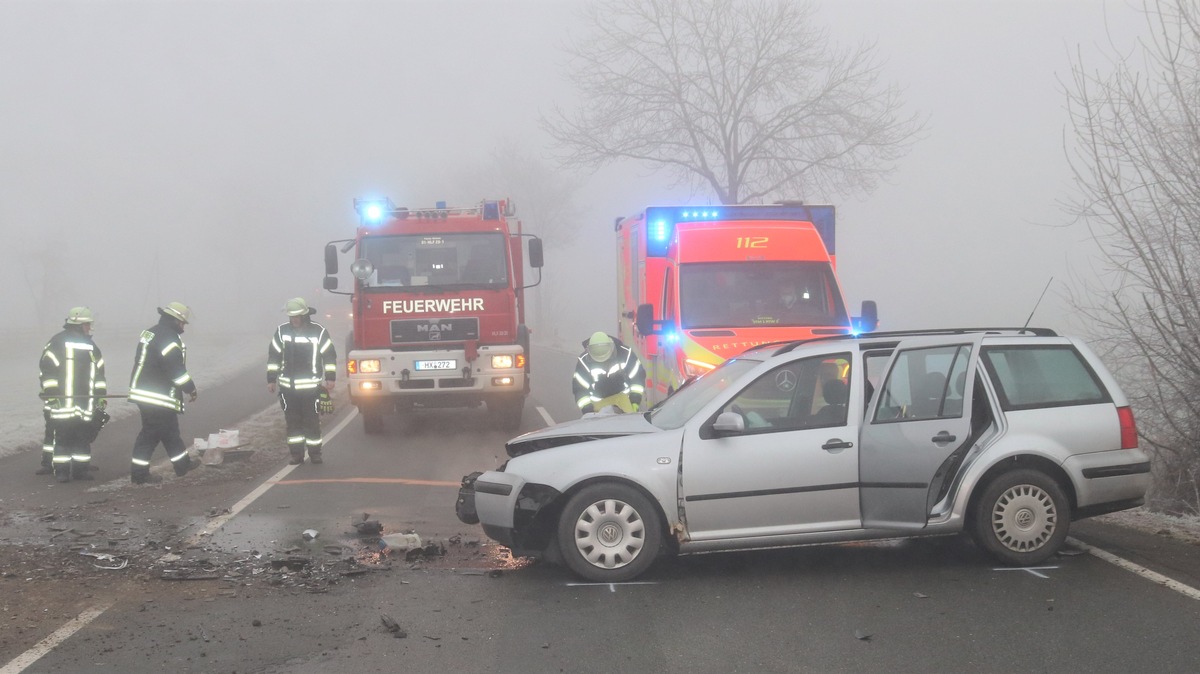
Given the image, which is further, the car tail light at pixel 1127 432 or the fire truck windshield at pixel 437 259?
the fire truck windshield at pixel 437 259

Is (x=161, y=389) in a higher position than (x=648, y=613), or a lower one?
higher

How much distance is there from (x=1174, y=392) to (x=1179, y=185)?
1.79 metres

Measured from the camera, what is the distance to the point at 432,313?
14.5 m

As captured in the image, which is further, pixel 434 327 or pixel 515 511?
pixel 434 327

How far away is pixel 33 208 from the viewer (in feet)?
340

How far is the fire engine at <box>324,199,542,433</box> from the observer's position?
14.4 meters

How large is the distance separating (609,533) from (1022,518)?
2.52 m

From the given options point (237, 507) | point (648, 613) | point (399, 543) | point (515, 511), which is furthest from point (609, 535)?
point (237, 507)

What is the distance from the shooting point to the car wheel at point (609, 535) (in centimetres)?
645

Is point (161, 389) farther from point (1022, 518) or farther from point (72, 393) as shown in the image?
point (1022, 518)

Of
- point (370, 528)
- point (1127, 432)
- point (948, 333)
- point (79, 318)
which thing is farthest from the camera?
point (79, 318)

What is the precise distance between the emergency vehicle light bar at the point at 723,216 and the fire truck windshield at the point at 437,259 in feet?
9.52

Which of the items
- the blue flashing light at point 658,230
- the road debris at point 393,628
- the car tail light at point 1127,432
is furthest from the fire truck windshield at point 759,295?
Answer: the road debris at point 393,628

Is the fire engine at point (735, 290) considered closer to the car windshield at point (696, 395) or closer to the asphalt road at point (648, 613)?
the car windshield at point (696, 395)
